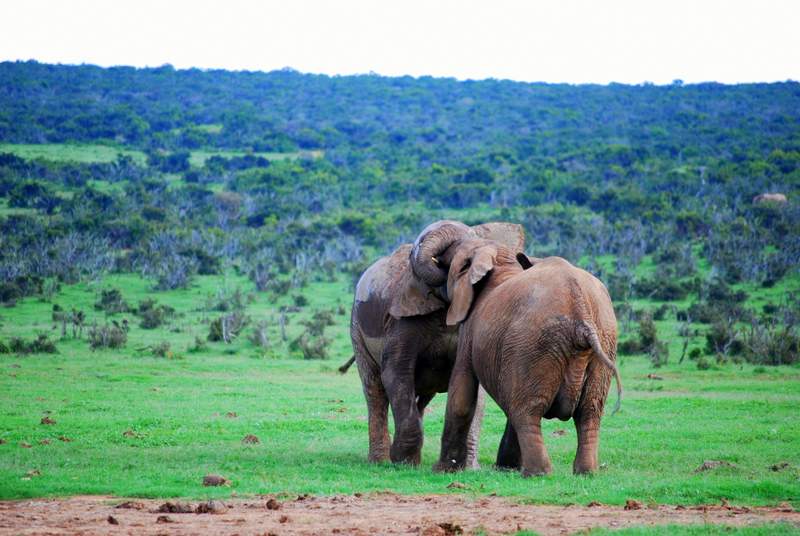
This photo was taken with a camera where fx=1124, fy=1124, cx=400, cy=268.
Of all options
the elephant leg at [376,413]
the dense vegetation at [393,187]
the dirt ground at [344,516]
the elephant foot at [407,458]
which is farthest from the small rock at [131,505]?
the dense vegetation at [393,187]

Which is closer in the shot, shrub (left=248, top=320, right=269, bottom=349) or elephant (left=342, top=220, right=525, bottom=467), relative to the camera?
elephant (left=342, top=220, right=525, bottom=467)

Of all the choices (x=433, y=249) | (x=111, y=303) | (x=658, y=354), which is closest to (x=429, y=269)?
(x=433, y=249)

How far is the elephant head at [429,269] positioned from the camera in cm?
1198

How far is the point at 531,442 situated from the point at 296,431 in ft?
19.5

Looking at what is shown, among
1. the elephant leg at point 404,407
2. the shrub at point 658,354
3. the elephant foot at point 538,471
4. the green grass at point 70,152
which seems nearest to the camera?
the elephant foot at point 538,471

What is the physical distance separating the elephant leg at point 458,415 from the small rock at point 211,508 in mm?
2952

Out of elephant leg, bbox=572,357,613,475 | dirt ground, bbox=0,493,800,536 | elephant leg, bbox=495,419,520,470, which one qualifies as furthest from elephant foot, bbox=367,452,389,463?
dirt ground, bbox=0,493,800,536

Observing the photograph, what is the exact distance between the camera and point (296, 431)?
51.0ft

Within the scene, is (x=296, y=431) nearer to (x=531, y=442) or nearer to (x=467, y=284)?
(x=467, y=284)

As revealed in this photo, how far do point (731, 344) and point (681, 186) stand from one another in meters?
34.9

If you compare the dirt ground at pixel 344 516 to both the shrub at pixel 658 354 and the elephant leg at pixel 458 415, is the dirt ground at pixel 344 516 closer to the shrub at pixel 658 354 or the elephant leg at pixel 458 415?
the elephant leg at pixel 458 415

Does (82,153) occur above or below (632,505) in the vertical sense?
above

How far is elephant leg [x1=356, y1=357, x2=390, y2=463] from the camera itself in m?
12.9

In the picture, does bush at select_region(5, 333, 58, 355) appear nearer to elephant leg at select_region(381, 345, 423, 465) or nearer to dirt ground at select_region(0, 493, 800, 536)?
elephant leg at select_region(381, 345, 423, 465)
